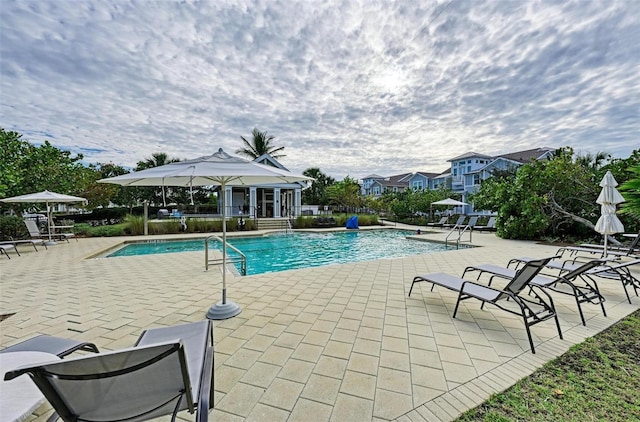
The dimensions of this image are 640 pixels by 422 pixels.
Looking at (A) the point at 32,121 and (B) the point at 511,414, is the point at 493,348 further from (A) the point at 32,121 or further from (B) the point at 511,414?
(A) the point at 32,121

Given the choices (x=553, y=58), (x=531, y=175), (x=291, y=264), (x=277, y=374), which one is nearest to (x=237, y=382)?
(x=277, y=374)

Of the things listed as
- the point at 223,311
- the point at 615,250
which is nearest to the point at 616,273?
the point at 615,250

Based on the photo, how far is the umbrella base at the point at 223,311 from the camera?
3.60m

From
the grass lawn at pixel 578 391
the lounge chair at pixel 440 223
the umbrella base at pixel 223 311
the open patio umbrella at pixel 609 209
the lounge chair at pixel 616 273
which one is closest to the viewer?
the grass lawn at pixel 578 391

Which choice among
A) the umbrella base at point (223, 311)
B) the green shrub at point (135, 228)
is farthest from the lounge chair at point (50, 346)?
the green shrub at point (135, 228)

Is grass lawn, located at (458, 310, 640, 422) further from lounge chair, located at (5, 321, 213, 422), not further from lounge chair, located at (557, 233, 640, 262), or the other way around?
lounge chair, located at (557, 233, 640, 262)

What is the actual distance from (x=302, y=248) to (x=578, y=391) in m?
10.5

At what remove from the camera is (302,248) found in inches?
484

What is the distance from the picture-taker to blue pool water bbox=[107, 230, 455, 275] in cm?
965

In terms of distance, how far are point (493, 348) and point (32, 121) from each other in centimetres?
1865

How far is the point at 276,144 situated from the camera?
92.8ft

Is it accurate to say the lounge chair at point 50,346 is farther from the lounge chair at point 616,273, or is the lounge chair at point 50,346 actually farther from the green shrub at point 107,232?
the green shrub at point 107,232

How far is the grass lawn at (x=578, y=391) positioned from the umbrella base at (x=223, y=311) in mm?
2849

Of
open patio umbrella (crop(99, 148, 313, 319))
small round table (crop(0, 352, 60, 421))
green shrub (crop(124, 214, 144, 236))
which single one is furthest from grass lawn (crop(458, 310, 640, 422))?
green shrub (crop(124, 214, 144, 236))
